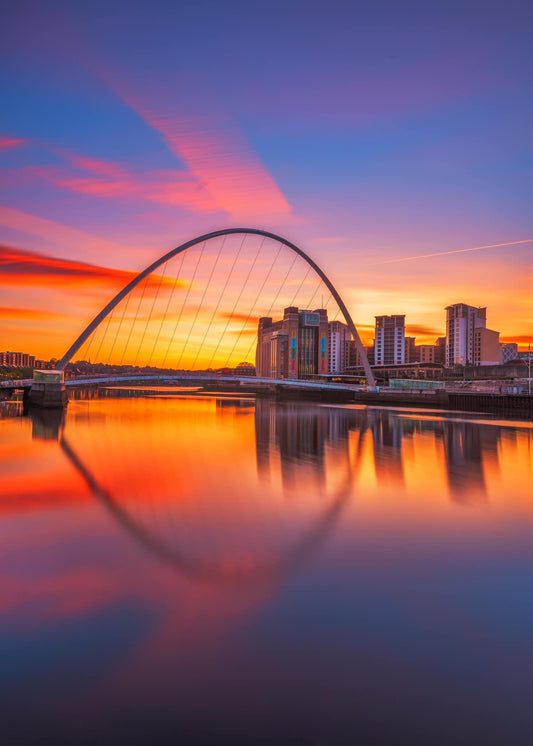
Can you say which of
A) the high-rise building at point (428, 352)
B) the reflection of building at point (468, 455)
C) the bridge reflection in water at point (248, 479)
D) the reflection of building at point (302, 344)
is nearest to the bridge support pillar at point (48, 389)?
the bridge reflection in water at point (248, 479)

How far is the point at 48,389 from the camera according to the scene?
42.7 metres

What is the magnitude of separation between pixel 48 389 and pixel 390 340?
4622 inches

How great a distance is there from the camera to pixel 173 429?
3238 centimetres

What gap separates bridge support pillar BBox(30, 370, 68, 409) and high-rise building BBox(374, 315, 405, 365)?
11367 centimetres

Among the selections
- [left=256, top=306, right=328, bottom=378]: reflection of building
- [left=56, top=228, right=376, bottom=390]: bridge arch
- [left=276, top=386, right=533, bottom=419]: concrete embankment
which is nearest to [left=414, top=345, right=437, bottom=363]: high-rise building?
[left=256, top=306, right=328, bottom=378]: reflection of building

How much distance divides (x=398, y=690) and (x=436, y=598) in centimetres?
223

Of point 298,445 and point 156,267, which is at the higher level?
point 156,267

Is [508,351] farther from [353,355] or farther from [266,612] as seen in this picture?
[266,612]

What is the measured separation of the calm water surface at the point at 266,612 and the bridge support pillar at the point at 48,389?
31368mm

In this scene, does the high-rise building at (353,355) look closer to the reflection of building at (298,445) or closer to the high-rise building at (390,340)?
the high-rise building at (390,340)

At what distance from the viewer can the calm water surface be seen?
3662 mm

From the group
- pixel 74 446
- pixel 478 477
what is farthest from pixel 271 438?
pixel 478 477

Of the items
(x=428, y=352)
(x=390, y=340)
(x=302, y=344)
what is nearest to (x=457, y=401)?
(x=302, y=344)

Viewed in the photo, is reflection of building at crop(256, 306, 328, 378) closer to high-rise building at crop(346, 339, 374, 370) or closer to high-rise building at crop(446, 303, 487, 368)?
high-rise building at crop(346, 339, 374, 370)
